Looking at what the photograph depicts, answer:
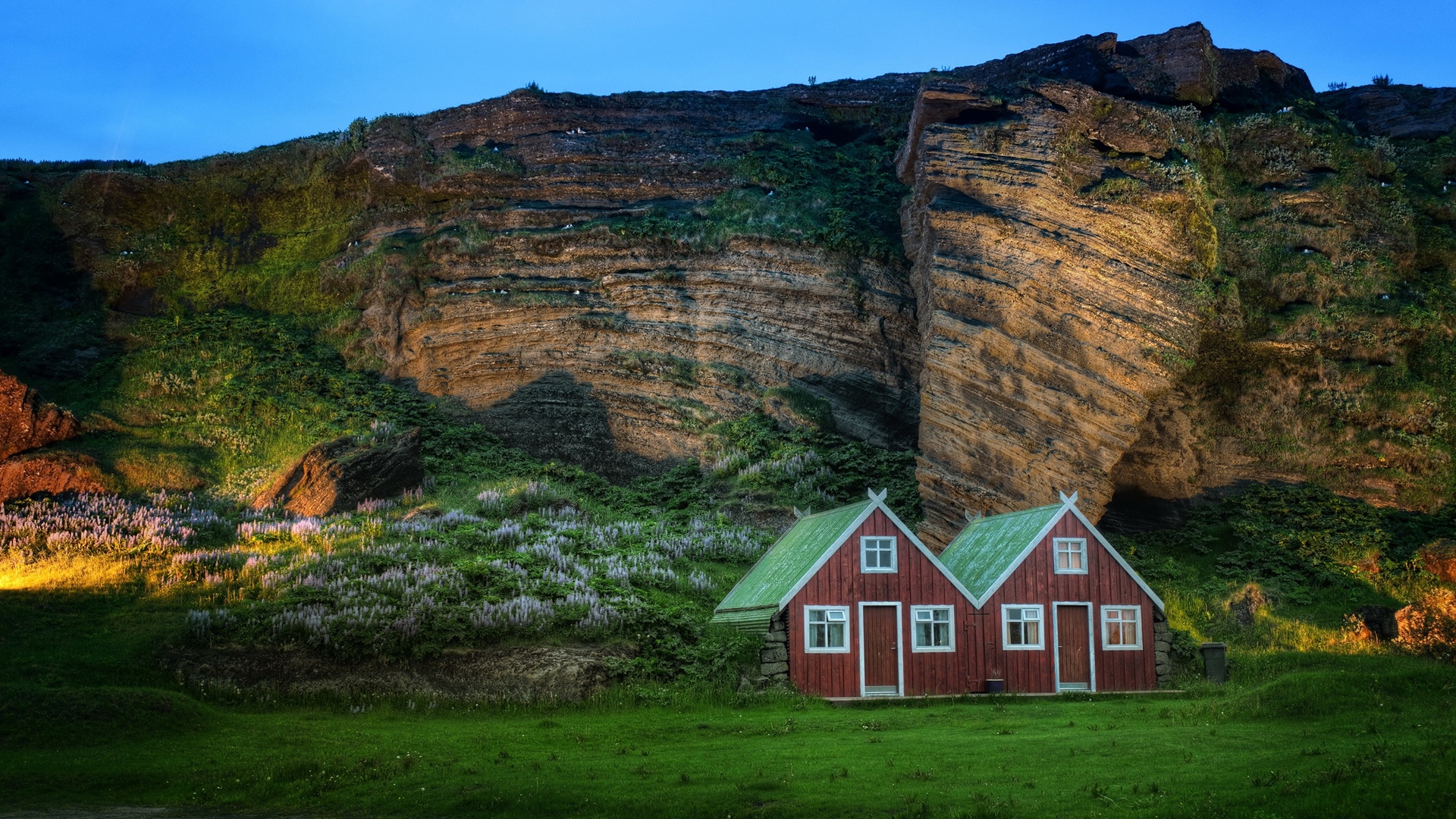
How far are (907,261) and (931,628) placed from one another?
25.3 meters

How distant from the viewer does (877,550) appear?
29.8 meters

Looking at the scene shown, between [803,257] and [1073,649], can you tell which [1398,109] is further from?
[1073,649]

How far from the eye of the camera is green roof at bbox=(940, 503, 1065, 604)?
31234mm

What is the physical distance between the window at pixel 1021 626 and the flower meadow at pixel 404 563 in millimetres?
8139

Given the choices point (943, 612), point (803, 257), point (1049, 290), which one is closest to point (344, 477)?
point (803, 257)

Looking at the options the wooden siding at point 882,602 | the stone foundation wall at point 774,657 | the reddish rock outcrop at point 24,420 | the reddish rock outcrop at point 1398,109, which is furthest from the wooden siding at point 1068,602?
the reddish rock outcrop at point 24,420

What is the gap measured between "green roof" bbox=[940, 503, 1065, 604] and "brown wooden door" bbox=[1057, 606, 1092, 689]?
1.94 meters

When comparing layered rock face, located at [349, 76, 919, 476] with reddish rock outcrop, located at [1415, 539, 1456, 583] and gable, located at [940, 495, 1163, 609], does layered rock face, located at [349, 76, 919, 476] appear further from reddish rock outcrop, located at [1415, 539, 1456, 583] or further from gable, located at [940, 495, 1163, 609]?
reddish rock outcrop, located at [1415, 539, 1456, 583]

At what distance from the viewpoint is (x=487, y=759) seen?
19.2 m

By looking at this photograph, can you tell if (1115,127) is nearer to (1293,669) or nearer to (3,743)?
(1293,669)

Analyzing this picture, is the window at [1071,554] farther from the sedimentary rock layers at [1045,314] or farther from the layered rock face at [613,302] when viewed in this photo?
the layered rock face at [613,302]

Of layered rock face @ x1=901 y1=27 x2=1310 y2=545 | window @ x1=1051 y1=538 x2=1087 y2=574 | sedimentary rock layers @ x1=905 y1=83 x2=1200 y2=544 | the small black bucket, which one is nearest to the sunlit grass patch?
window @ x1=1051 y1=538 x2=1087 y2=574

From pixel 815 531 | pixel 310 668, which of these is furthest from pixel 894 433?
pixel 310 668

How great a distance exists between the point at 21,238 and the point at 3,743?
46378 mm
